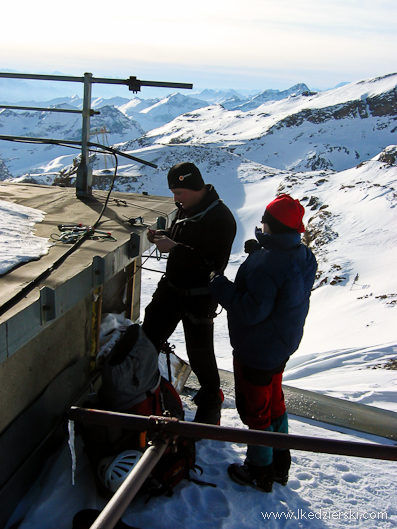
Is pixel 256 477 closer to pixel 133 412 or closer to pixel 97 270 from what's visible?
pixel 133 412

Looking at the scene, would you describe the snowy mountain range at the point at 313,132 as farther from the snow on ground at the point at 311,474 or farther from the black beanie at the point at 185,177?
the black beanie at the point at 185,177

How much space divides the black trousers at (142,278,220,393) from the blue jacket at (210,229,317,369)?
426 mm

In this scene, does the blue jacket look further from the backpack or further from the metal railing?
the metal railing

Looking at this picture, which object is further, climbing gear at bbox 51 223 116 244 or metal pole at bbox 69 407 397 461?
climbing gear at bbox 51 223 116 244

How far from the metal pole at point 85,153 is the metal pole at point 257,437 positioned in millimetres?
3384

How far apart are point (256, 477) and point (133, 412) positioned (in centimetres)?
94

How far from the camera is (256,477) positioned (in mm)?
2760

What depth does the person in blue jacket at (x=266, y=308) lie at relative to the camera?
95.7 inches

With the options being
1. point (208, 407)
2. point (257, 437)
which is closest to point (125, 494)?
point (257, 437)

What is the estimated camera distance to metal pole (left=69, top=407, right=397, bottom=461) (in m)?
1.59

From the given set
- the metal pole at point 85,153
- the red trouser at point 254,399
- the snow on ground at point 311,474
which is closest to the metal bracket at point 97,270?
the snow on ground at point 311,474

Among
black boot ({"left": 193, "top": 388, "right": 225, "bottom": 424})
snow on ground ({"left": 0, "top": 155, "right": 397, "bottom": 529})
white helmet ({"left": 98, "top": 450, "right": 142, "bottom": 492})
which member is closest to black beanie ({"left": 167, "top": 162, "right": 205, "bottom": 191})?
snow on ground ({"left": 0, "top": 155, "right": 397, "bottom": 529})

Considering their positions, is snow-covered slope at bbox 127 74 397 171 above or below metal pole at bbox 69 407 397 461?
above

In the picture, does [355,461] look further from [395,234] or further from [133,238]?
[395,234]
